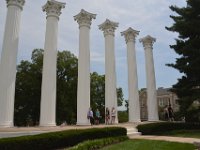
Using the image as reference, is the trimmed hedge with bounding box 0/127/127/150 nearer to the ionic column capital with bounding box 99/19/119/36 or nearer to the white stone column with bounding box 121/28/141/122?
the white stone column with bounding box 121/28/141/122

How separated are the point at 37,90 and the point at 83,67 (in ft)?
90.0

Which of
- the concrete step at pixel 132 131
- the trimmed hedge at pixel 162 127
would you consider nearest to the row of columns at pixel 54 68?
the concrete step at pixel 132 131

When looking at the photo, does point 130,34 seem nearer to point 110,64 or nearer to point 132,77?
point 132,77

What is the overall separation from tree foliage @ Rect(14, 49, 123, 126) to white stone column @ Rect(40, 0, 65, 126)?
93.7 feet

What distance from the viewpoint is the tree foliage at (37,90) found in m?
64.6

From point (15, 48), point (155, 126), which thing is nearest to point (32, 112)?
point (15, 48)

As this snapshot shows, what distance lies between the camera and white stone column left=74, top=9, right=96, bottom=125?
39.6 m

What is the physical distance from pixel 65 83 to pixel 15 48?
111 ft

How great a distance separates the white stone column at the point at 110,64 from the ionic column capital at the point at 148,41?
31.5 ft

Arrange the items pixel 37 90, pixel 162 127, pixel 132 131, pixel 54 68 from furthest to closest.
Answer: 1. pixel 37 90
2. pixel 54 68
3. pixel 162 127
4. pixel 132 131

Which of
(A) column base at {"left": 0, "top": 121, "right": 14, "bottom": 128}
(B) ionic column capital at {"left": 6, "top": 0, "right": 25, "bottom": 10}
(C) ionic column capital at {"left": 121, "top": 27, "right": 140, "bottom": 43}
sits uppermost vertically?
(C) ionic column capital at {"left": 121, "top": 27, "right": 140, "bottom": 43}

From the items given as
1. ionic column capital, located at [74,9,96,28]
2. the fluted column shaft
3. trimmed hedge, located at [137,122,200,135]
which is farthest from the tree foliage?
trimmed hedge, located at [137,122,200,135]

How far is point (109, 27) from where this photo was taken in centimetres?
4756

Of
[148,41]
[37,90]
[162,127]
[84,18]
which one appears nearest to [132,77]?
[148,41]
